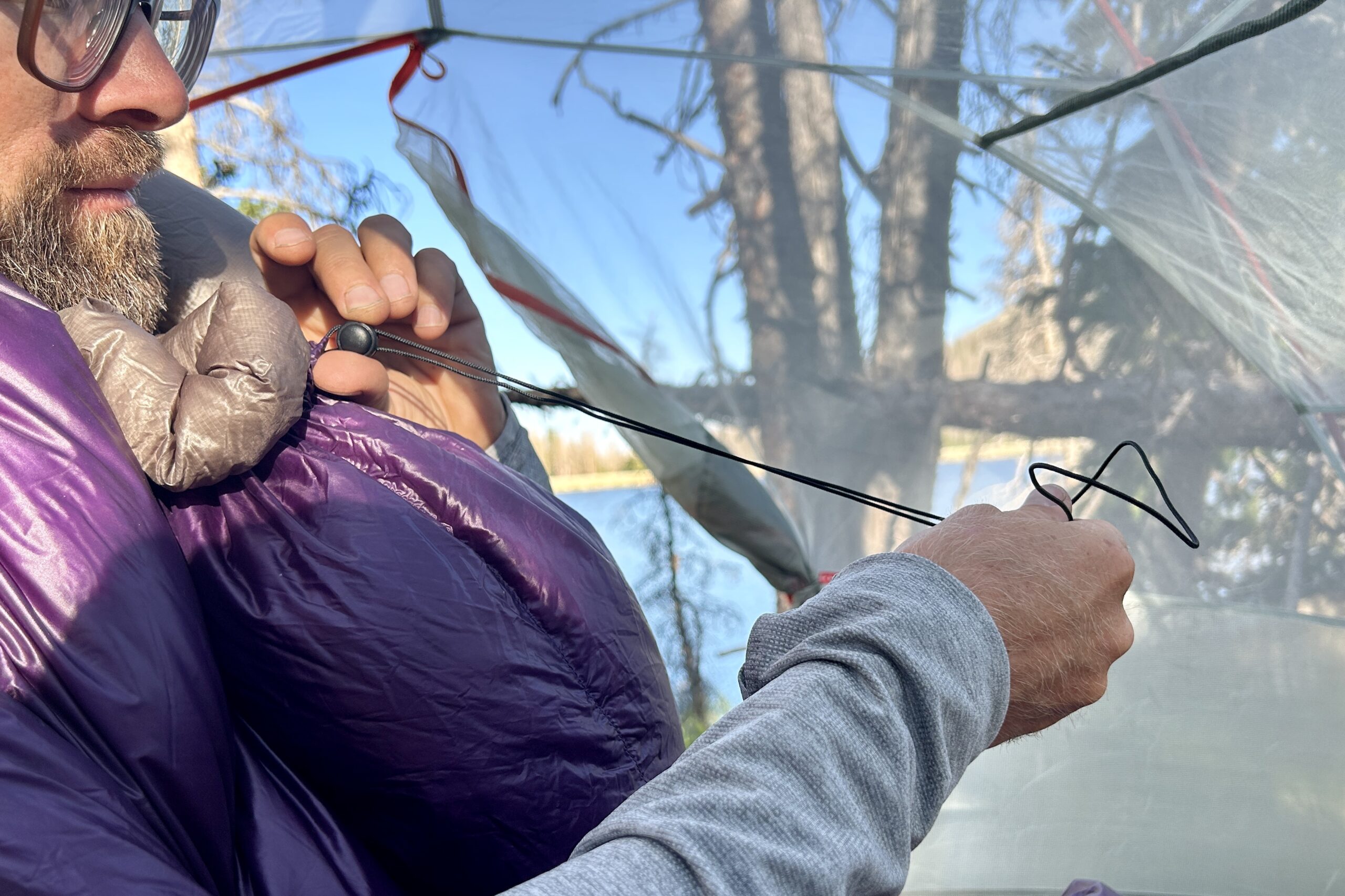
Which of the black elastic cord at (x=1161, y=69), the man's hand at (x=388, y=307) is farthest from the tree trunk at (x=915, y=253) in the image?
the man's hand at (x=388, y=307)

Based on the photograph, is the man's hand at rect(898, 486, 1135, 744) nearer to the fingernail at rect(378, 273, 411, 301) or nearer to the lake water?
the fingernail at rect(378, 273, 411, 301)

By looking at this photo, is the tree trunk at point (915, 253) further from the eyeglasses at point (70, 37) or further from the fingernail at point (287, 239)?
the eyeglasses at point (70, 37)

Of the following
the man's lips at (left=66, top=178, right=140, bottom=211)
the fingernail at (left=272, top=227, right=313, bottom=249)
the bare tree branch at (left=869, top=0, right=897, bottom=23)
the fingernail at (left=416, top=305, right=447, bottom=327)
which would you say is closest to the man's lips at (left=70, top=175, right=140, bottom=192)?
the man's lips at (left=66, top=178, right=140, bottom=211)

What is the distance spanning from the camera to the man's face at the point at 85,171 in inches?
31.9

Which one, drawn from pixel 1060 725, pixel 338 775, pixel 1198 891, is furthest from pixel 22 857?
pixel 1198 891

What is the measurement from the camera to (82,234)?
0.85m

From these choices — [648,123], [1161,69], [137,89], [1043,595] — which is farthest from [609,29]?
[1043,595]

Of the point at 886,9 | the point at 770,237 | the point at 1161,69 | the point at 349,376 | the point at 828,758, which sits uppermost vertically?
the point at 886,9

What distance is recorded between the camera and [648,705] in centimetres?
90

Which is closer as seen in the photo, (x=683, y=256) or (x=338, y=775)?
(x=338, y=775)

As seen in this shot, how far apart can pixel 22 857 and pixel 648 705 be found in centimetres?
54

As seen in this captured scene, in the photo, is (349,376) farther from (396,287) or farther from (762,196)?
(762,196)

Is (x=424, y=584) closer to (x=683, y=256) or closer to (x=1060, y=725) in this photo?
(x=683, y=256)

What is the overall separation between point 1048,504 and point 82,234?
883 millimetres
